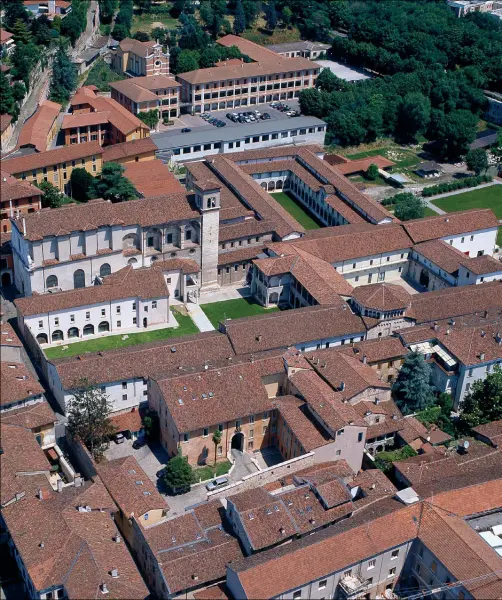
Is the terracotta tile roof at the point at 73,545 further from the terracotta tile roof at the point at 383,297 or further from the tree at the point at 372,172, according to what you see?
the tree at the point at 372,172

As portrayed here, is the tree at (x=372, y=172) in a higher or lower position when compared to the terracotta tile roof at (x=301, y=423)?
lower

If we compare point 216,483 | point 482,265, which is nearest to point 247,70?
point 482,265

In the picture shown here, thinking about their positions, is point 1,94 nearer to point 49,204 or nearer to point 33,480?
point 49,204

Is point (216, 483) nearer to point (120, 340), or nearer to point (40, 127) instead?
point (120, 340)

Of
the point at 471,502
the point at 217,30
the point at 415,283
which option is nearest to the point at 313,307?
the point at 415,283

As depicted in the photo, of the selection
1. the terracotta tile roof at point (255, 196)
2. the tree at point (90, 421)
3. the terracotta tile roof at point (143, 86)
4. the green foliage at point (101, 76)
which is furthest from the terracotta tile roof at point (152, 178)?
the tree at point (90, 421)

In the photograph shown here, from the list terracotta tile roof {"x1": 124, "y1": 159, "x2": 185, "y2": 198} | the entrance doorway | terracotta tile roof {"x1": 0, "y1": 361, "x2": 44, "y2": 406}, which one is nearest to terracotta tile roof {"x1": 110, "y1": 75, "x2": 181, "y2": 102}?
terracotta tile roof {"x1": 124, "y1": 159, "x2": 185, "y2": 198}

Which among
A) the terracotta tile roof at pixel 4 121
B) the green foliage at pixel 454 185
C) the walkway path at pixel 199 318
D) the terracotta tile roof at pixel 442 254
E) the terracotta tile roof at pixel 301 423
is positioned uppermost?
the terracotta tile roof at pixel 4 121

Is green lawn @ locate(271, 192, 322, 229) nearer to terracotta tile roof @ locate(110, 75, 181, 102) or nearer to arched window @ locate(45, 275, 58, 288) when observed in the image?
terracotta tile roof @ locate(110, 75, 181, 102)
